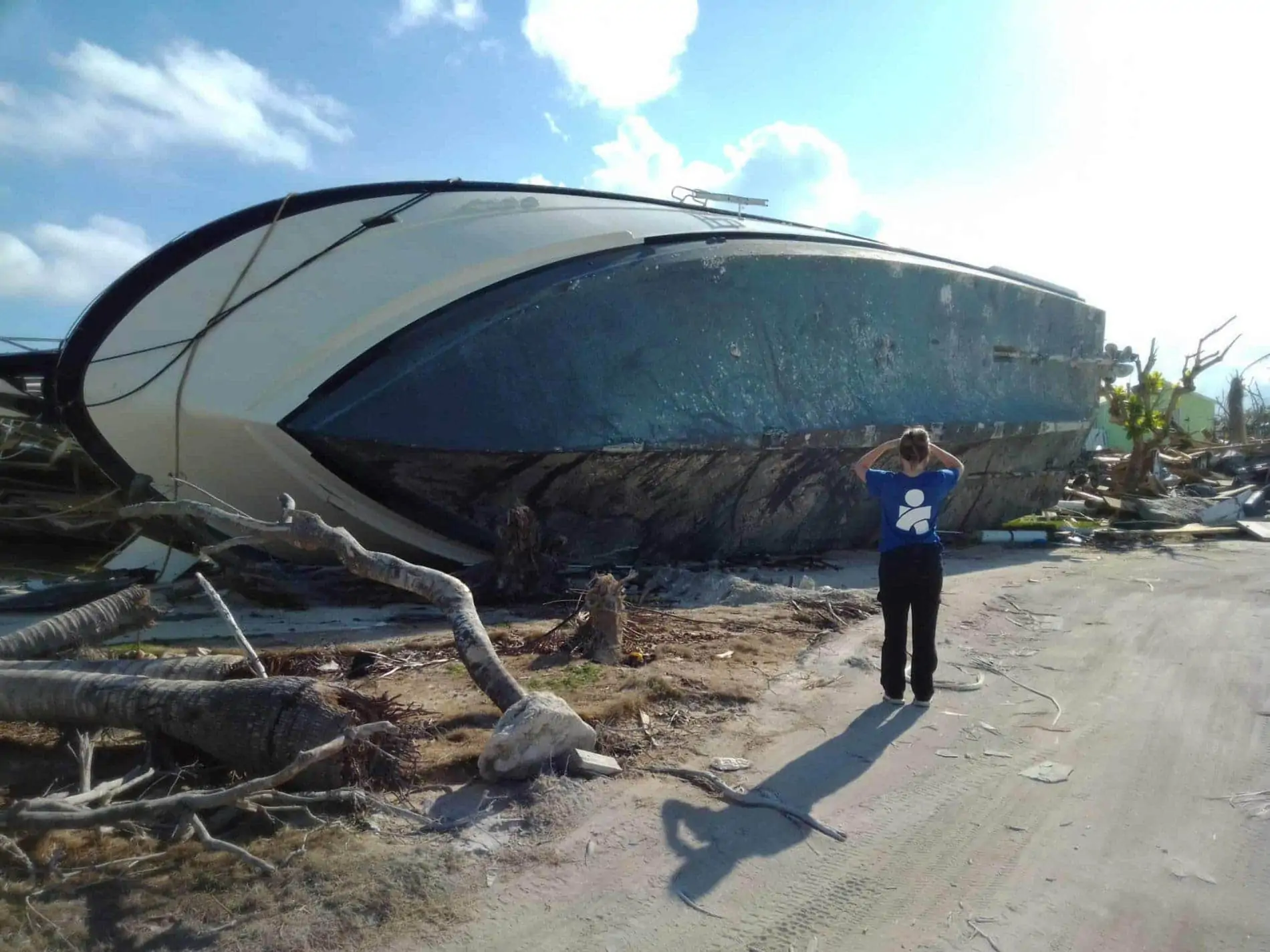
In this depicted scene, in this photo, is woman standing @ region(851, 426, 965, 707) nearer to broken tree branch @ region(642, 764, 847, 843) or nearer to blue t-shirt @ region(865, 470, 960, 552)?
blue t-shirt @ region(865, 470, 960, 552)

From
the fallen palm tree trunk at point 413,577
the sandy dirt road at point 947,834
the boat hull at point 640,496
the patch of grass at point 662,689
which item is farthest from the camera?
the boat hull at point 640,496

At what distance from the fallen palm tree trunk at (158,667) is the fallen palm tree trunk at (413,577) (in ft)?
1.90

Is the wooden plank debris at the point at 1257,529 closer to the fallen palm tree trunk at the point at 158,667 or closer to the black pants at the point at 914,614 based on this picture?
the black pants at the point at 914,614

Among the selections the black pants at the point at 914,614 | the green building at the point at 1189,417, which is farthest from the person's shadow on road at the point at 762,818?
the green building at the point at 1189,417

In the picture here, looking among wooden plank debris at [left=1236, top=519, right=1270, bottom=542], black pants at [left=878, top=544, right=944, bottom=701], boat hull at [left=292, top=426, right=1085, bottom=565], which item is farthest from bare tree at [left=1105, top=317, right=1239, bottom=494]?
black pants at [left=878, top=544, right=944, bottom=701]

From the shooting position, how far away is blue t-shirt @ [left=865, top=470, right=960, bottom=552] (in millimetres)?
3504

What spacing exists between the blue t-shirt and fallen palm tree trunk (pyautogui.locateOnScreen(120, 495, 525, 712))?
1.61m

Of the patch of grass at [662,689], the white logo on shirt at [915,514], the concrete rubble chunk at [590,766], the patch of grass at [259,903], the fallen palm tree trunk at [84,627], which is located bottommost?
the patch of grass at [259,903]

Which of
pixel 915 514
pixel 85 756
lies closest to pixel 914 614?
pixel 915 514

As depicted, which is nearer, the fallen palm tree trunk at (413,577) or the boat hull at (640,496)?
the fallen palm tree trunk at (413,577)

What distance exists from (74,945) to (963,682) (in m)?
3.27

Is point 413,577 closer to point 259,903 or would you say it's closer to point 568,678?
point 568,678

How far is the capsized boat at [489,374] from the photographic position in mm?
5230

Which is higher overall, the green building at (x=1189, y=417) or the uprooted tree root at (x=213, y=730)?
the green building at (x=1189, y=417)
